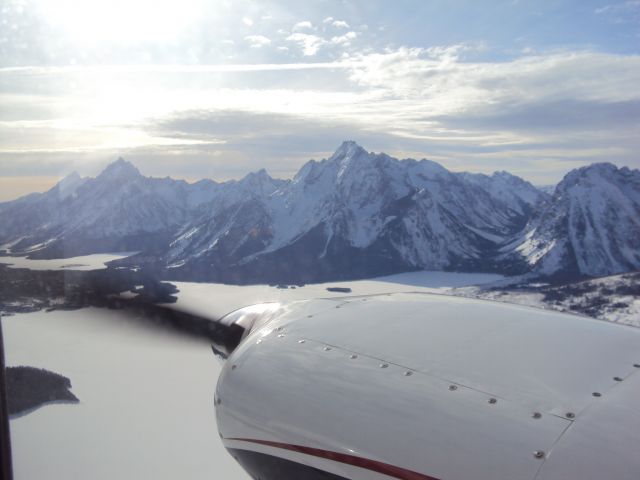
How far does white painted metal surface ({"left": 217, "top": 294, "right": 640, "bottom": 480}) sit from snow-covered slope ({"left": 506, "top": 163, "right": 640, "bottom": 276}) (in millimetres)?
98971

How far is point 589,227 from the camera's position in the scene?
11944 centimetres

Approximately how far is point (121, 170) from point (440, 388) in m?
186

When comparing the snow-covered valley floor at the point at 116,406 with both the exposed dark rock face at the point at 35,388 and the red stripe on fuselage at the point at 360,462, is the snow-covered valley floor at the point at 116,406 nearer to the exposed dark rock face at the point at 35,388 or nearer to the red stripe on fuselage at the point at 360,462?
the exposed dark rock face at the point at 35,388

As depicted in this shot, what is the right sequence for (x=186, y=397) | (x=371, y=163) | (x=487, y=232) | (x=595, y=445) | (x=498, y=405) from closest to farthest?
(x=595, y=445) < (x=498, y=405) < (x=186, y=397) < (x=487, y=232) < (x=371, y=163)

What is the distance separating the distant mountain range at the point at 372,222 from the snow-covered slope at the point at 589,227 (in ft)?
1.00

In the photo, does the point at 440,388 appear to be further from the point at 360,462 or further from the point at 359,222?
the point at 359,222

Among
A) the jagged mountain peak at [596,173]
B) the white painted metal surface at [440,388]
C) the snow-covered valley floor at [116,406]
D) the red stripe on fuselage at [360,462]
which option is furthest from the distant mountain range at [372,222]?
the red stripe on fuselage at [360,462]

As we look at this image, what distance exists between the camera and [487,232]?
142m

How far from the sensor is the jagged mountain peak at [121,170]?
530ft

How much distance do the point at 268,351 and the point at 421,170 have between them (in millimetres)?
194695

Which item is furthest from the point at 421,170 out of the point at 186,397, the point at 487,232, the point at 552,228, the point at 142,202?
the point at 186,397

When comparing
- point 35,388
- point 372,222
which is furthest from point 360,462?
point 372,222

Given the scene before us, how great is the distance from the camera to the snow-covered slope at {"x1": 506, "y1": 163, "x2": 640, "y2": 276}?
10494 centimetres

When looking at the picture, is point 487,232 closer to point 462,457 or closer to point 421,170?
point 421,170
